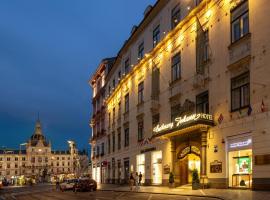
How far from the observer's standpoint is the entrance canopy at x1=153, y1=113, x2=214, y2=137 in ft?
107

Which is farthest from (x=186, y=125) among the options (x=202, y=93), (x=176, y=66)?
(x=176, y=66)

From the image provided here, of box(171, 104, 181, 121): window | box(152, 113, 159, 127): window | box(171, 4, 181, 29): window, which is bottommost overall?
box(152, 113, 159, 127): window

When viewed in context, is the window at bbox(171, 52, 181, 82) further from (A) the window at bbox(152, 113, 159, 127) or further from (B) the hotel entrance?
(B) the hotel entrance

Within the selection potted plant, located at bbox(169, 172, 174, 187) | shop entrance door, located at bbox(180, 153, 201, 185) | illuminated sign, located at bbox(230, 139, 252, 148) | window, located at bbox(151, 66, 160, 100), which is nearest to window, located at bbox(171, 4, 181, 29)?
window, located at bbox(151, 66, 160, 100)

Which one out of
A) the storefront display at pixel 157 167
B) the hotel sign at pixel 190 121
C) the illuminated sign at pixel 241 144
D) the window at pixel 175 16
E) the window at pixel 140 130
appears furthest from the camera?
the window at pixel 140 130

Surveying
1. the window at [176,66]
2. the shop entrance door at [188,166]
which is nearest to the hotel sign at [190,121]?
the shop entrance door at [188,166]

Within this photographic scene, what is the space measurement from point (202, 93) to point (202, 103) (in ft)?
2.49

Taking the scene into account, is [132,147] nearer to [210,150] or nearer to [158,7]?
[158,7]

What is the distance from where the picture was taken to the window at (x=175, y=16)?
4053 centimetres

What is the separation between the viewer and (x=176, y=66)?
40.7m

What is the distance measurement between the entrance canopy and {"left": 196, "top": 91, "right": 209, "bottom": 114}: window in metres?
1.27

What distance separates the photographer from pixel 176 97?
39906mm

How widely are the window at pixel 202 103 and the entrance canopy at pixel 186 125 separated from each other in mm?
1270

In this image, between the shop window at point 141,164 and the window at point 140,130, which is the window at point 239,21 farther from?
the shop window at point 141,164
